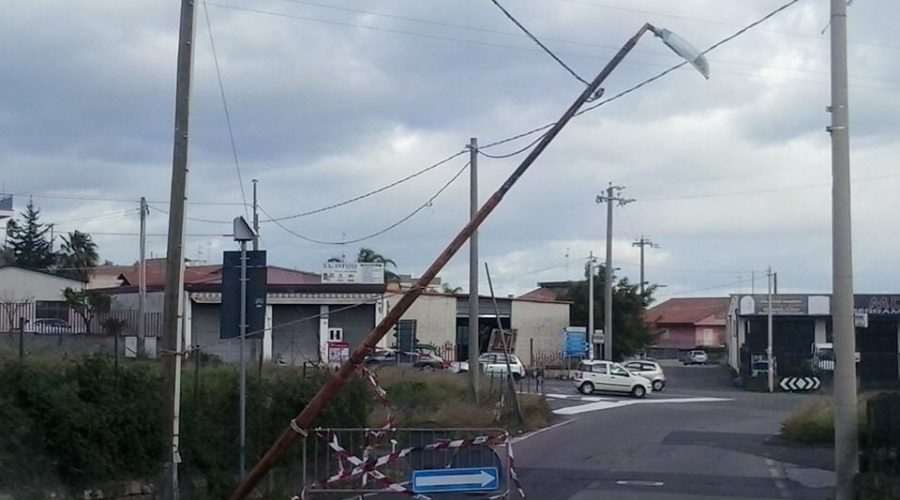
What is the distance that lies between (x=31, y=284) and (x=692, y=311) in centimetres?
9424

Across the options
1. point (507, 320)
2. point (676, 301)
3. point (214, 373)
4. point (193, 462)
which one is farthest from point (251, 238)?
point (676, 301)

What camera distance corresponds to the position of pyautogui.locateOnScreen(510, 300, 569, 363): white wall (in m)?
84.3

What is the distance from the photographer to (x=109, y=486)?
14828 mm

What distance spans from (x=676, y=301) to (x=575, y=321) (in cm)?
5255

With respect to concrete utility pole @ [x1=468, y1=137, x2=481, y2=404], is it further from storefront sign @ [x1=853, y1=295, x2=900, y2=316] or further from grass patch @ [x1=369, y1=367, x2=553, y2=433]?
Result: storefront sign @ [x1=853, y1=295, x2=900, y2=316]

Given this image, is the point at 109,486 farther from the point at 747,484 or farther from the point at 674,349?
the point at 674,349

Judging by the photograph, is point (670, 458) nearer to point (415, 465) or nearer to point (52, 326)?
point (415, 465)

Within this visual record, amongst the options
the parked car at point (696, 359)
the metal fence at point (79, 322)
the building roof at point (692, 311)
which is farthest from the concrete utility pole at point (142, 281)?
the building roof at point (692, 311)

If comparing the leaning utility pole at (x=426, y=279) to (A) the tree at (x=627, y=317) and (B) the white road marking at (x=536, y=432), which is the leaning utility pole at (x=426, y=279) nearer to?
(B) the white road marking at (x=536, y=432)

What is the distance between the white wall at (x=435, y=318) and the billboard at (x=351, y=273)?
4.63 m

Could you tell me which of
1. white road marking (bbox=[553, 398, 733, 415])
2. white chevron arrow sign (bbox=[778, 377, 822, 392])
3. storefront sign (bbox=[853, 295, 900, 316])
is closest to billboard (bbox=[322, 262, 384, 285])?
white road marking (bbox=[553, 398, 733, 415])

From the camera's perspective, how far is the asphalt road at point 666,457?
2059 cm

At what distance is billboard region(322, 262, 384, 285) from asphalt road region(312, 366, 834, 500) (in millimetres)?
20261

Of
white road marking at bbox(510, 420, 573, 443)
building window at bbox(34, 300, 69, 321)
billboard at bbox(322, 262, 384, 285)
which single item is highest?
billboard at bbox(322, 262, 384, 285)
